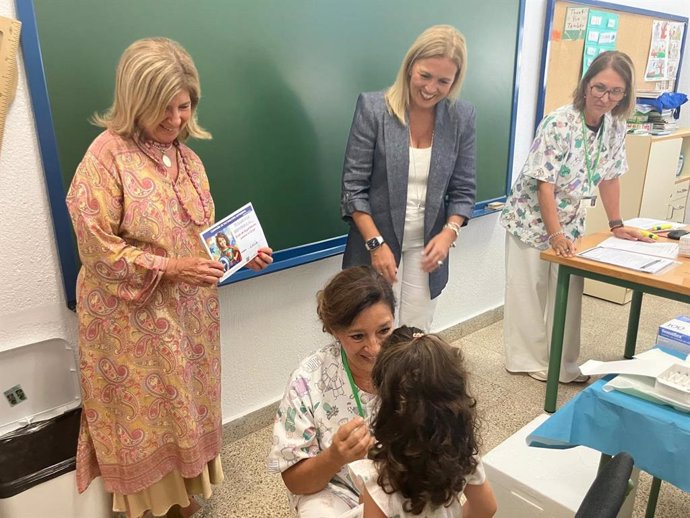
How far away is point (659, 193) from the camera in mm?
3695

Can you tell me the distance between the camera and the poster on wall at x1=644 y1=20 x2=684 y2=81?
412cm

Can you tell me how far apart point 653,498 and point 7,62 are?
2.36 metres

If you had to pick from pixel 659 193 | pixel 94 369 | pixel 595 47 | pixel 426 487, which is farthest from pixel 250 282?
pixel 659 193

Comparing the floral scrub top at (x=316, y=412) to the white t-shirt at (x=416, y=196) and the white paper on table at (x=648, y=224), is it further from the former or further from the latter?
the white paper on table at (x=648, y=224)

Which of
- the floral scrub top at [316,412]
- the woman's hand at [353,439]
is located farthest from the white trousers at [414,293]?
the woman's hand at [353,439]

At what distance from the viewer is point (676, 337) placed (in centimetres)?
148

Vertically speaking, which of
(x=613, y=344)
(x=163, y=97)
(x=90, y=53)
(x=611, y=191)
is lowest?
(x=613, y=344)

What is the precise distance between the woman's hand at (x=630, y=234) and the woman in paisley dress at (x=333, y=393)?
1738 mm

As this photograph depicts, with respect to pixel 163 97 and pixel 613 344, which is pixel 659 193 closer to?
pixel 613 344

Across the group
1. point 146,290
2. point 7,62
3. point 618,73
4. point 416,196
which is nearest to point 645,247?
point 618,73

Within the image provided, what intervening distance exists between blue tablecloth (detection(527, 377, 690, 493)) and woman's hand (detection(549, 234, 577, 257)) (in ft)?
3.34

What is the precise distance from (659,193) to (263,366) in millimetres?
3037

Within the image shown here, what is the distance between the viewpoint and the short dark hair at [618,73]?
223 cm

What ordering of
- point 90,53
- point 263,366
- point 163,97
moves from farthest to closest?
point 263,366 → point 90,53 → point 163,97
